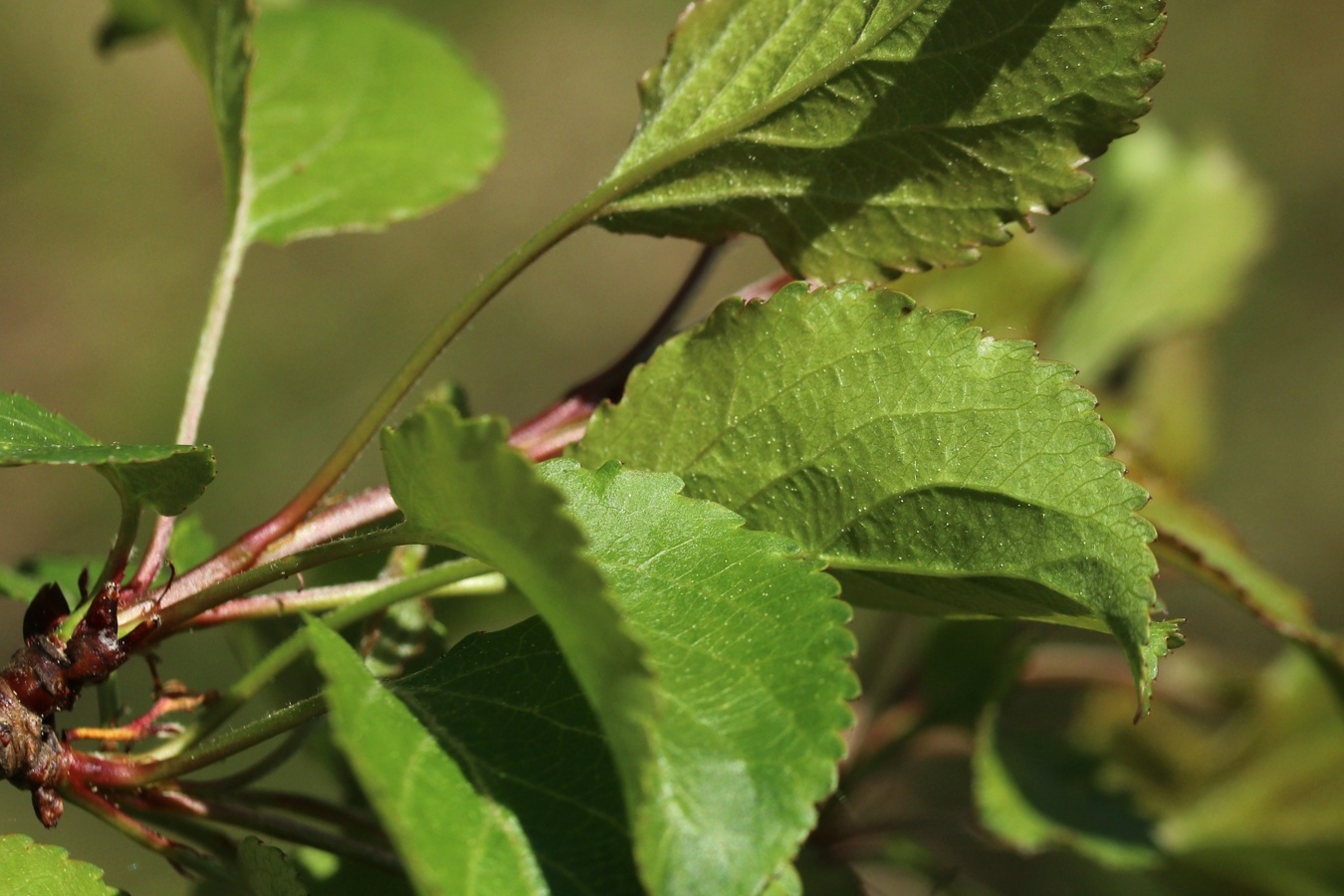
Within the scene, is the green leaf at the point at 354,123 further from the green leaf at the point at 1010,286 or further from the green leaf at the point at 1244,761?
the green leaf at the point at 1244,761

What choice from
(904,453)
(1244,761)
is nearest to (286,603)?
(904,453)

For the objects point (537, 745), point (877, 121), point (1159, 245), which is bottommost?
point (537, 745)

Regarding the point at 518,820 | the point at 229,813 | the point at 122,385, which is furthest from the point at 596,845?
the point at 122,385

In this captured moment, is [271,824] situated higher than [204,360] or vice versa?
[204,360]

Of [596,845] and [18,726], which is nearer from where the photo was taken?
[596,845]

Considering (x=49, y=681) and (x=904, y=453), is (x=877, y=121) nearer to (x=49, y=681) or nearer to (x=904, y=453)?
(x=904, y=453)

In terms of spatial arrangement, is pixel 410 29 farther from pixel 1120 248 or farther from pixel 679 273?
pixel 679 273
